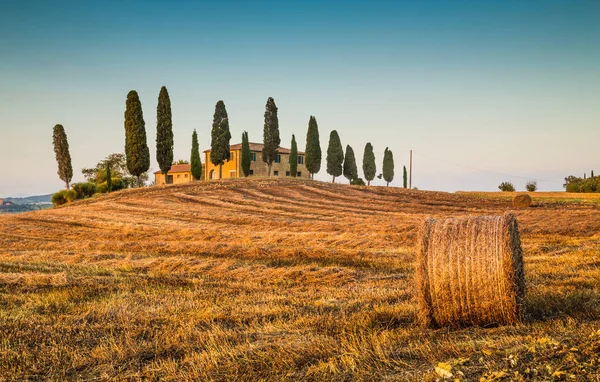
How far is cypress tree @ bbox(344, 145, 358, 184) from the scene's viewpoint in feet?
228

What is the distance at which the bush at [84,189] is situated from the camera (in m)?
49.2

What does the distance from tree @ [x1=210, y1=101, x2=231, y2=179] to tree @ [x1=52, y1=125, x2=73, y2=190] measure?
50.9ft

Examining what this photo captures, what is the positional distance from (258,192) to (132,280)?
32664 mm

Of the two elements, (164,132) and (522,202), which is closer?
(522,202)

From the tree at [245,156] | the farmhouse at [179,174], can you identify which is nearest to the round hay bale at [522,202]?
the tree at [245,156]

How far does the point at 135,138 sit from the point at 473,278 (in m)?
46.3

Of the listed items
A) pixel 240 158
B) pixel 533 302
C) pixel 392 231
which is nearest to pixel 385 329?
pixel 533 302

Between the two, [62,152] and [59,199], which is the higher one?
[62,152]

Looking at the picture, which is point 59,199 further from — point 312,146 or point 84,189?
point 312,146

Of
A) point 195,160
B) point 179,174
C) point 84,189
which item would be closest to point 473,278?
point 84,189

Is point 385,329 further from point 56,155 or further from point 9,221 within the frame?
point 56,155

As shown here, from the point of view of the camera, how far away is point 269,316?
7297mm

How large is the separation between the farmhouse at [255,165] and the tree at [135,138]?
19655 mm

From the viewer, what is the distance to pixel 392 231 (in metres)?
20.6
